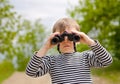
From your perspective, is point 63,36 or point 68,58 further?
point 68,58

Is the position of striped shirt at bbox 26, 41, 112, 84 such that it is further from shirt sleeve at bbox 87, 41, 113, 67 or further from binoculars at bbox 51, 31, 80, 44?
binoculars at bbox 51, 31, 80, 44

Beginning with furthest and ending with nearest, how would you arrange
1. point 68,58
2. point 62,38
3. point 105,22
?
point 105,22 < point 68,58 < point 62,38

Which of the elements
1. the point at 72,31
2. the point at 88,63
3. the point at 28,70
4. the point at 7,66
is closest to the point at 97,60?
the point at 88,63

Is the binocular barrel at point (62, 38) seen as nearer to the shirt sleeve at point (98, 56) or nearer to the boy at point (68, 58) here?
the boy at point (68, 58)

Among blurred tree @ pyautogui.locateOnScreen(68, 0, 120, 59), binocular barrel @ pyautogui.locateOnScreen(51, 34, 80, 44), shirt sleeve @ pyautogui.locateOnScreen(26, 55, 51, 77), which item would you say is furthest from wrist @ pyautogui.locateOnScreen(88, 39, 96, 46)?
blurred tree @ pyautogui.locateOnScreen(68, 0, 120, 59)

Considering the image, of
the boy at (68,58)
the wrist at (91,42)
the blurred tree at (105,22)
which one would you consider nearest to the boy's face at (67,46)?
the boy at (68,58)

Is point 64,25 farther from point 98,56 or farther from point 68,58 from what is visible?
point 98,56

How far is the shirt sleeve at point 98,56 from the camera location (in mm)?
4105

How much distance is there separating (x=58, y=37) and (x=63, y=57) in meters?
0.22

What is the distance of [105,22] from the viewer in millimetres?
23172

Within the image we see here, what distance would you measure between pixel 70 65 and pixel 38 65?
0.28 metres

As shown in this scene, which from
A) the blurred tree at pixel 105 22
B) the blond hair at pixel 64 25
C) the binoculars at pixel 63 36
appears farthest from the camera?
the blurred tree at pixel 105 22

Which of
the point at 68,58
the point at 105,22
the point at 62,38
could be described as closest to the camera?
the point at 62,38

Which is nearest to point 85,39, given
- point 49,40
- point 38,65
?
point 49,40
